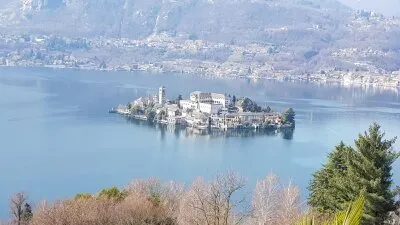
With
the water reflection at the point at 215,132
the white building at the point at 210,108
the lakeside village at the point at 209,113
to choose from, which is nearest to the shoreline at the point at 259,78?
the lakeside village at the point at 209,113

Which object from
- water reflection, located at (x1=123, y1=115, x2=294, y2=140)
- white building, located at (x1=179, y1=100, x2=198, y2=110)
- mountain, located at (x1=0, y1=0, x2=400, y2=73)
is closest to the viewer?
water reflection, located at (x1=123, y1=115, x2=294, y2=140)

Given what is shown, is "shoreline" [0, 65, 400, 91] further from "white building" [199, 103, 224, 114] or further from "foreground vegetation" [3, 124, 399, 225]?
"foreground vegetation" [3, 124, 399, 225]

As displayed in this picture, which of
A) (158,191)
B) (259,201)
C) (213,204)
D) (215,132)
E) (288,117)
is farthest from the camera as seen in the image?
(288,117)

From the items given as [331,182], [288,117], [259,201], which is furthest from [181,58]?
[331,182]

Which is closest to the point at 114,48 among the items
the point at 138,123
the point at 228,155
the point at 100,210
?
the point at 138,123

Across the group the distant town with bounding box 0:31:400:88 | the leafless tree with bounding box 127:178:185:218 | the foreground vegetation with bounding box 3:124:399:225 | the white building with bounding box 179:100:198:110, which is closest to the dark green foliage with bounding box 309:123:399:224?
the foreground vegetation with bounding box 3:124:399:225

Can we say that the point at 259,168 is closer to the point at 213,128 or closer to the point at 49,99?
the point at 213,128

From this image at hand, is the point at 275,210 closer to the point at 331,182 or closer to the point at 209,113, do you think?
the point at 331,182
